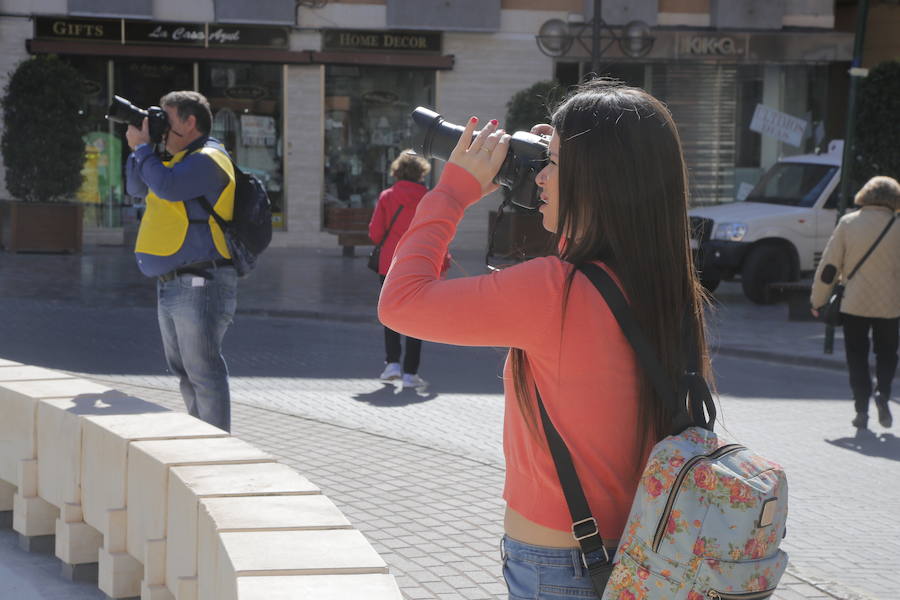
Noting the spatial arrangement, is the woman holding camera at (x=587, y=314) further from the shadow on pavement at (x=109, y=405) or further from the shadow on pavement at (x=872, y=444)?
the shadow on pavement at (x=872, y=444)

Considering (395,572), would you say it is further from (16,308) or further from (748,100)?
(748,100)

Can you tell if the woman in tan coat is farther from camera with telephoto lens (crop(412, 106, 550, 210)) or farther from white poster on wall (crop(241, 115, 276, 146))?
white poster on wall (crop(241, 115, 276, 146))

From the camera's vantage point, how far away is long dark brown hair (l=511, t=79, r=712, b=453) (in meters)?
2.23

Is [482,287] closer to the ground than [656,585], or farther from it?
farther from it

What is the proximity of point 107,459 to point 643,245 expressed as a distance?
2767 millimetres

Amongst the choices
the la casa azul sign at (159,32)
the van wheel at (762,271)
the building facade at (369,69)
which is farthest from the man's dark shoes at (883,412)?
the la casa azul sign at (159,32)

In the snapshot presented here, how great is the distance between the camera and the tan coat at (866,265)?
9055mm

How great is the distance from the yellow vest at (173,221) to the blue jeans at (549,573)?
3938mm

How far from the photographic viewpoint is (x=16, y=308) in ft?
45.3

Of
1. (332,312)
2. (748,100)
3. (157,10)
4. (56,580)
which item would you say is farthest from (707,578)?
(748,100)

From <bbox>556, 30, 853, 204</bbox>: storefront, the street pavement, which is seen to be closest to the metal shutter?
<bbox>556, 30, 853, 204</bbox>: storefront

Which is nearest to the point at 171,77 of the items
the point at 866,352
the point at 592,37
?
the point at 592,37

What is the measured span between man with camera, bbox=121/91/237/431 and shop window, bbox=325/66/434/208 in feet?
57.2

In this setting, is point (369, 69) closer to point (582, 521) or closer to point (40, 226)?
point (40, 226)
